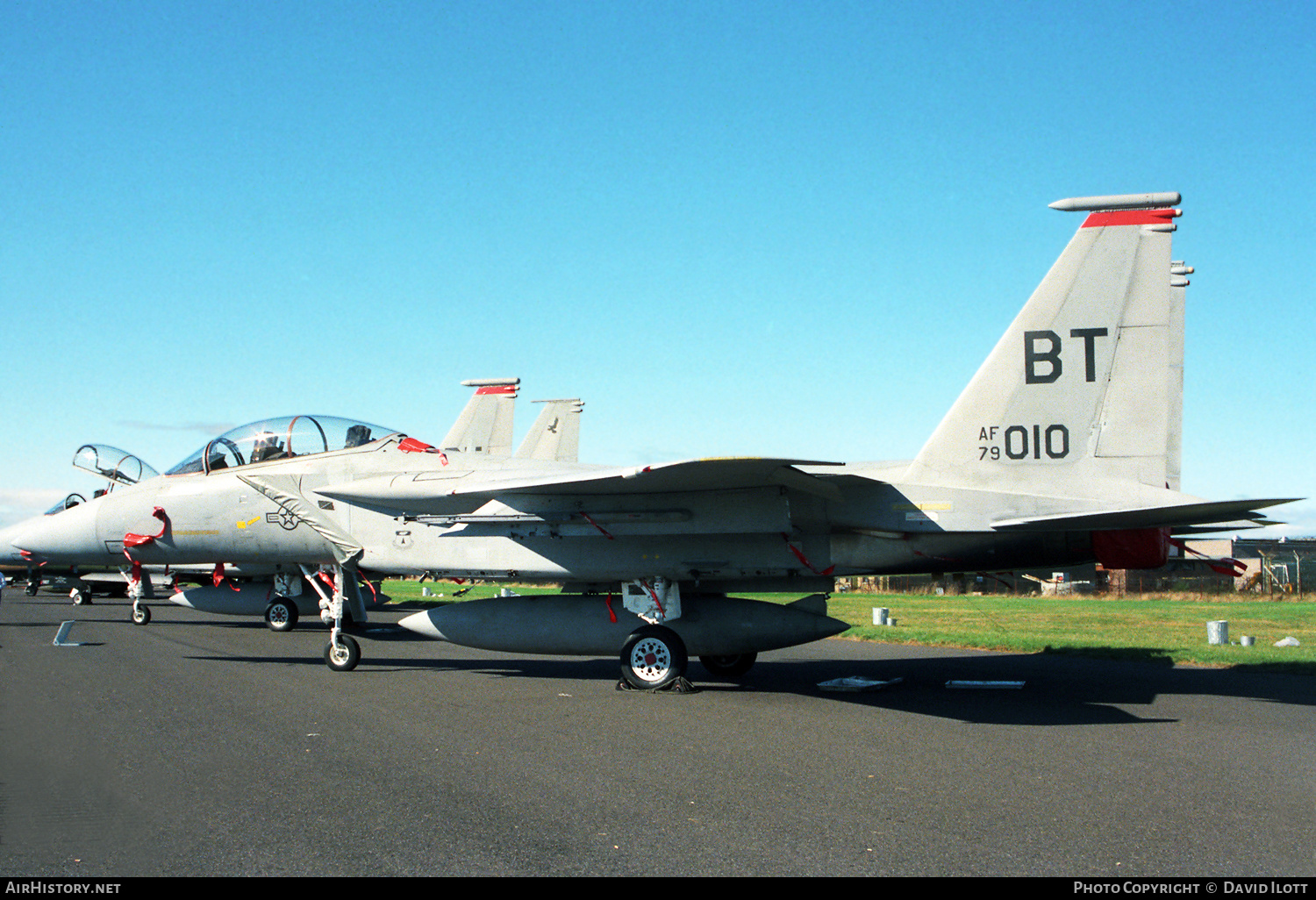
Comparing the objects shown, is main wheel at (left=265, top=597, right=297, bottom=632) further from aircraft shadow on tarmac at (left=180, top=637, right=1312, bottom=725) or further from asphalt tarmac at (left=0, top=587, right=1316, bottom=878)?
asphalt tarmac at (left=0, top=587, right=1316, bottom=878)

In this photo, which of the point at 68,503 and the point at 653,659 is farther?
the point at 68,503

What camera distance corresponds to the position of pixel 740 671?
1127 cm

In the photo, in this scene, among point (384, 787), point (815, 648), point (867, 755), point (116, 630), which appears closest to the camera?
point (384, 787)

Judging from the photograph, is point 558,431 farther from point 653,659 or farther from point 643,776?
point 643,776

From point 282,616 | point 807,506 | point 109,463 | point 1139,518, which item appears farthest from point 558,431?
point 1139,518

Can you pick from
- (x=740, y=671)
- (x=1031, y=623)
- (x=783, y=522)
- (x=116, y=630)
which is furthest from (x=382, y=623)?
(x=1031, y=623)

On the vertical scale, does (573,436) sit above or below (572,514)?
above

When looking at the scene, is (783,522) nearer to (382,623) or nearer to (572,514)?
(572,514)

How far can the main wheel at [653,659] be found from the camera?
9945 mm

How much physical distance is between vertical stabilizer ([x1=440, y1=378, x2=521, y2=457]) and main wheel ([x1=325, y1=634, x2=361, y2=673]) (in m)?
12.7

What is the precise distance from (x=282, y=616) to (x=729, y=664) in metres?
10.7

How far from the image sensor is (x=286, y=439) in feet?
40.9
